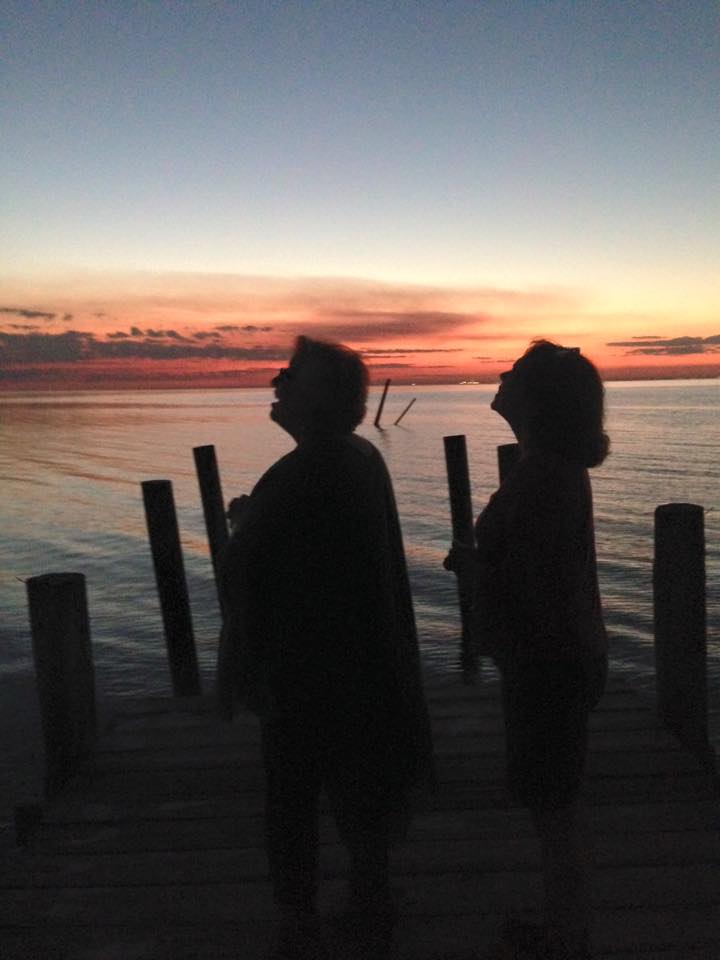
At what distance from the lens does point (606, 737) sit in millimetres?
4703

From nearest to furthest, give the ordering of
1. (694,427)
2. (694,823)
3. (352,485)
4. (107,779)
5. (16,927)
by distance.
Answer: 1. (352,485)
2. (16,927)
3. (694,823)
4. (107,779)
5. (694,427)

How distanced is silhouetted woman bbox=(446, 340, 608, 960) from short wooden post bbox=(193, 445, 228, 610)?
502 centimetres

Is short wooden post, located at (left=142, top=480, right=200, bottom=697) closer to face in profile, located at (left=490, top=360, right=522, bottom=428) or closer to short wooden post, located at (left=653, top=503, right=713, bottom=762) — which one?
short wooden post, located at (left=653, top=503, right=713, bottom=762)

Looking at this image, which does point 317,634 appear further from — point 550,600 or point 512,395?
point 512,395

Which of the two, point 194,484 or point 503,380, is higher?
point 503,380

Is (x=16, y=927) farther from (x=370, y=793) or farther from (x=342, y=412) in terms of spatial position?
(x=342, y=412)

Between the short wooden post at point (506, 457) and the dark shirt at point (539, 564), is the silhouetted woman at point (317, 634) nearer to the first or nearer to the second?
the dark shirt at point (539, 564)

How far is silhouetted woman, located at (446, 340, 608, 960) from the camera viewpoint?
2.41 m

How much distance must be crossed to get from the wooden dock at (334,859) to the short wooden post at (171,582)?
5.26 feet

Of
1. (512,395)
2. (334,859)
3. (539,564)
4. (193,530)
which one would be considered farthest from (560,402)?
(193,530)

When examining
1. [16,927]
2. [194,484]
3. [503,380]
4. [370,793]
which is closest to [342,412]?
[503,380]

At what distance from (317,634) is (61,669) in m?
2.58

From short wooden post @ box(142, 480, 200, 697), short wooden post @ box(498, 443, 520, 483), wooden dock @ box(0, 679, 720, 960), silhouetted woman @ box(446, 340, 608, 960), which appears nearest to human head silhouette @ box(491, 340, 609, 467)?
silhouetted woman @ box(446, 340, 608, 960)

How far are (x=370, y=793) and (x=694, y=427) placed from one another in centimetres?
6635
